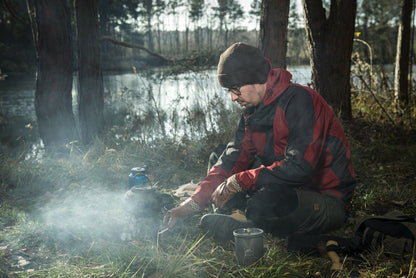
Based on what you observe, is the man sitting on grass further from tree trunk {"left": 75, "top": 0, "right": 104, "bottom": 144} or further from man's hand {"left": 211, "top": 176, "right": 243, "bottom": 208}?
tree trunk {"left": 75, "top": 0, "right": 104, "bottom": 144}

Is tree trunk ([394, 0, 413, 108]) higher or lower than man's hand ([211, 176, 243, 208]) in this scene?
higher

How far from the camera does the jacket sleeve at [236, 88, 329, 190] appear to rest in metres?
2.61

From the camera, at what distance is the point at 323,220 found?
288 cm

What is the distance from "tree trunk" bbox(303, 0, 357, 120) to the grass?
2.17 feet

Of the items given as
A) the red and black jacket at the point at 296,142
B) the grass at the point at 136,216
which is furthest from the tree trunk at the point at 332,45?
the red and black jacket at the point at 296,142

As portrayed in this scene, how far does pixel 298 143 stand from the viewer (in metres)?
2.63

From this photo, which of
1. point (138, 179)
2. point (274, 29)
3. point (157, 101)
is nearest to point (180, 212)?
point (138, 179)

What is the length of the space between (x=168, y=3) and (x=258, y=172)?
4471cm

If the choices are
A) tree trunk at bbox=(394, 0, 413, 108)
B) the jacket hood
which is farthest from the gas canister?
tree trunk at bbox=(394, 0, 413, 108)

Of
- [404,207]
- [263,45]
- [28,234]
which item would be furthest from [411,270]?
[263,45]

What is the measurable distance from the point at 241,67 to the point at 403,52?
6.36m

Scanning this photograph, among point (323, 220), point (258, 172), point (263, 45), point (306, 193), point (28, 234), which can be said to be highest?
point (263, 45)

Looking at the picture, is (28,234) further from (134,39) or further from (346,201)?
(134,39)

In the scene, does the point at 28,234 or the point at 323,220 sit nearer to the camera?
the point at 323,220
